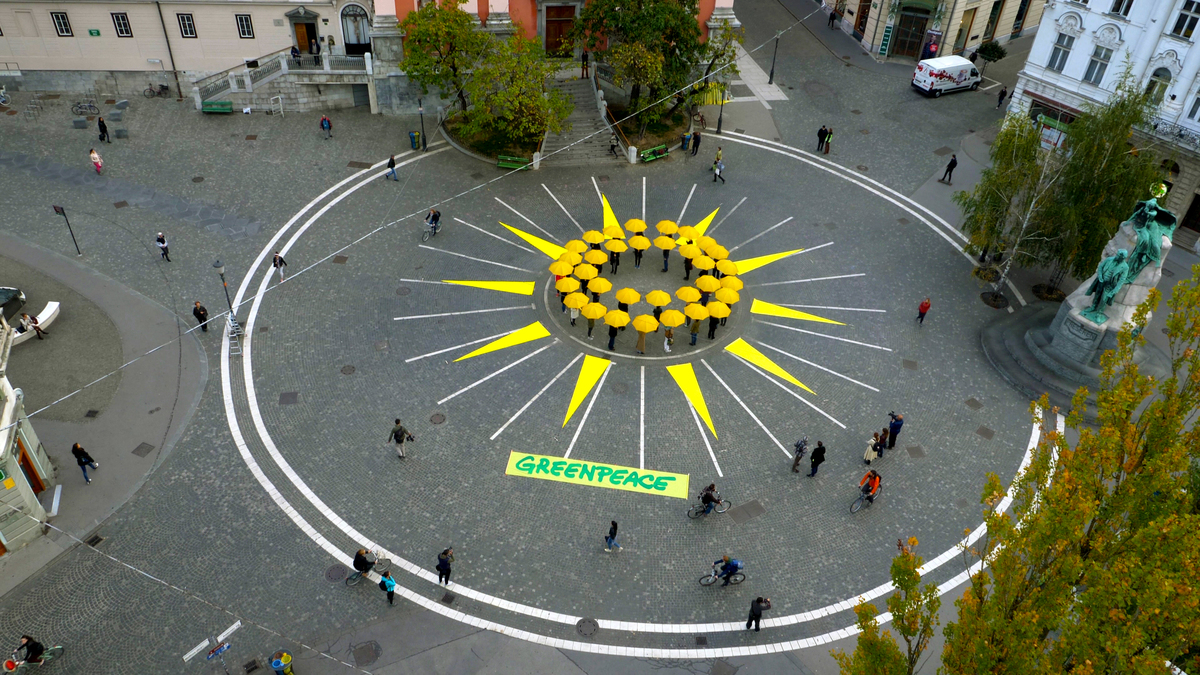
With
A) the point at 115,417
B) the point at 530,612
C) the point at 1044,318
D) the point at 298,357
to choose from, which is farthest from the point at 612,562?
the point at 1044,318

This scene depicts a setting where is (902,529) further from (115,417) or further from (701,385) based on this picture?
(115,417)

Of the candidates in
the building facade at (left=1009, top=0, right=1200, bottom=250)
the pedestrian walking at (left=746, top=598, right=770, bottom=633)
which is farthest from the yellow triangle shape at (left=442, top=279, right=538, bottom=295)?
the building facade at (left=1009, top=0, right=1200, bottom=250)

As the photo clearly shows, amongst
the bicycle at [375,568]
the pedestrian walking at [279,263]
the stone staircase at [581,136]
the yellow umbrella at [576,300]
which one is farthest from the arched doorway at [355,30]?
the bicycle at [375,568]

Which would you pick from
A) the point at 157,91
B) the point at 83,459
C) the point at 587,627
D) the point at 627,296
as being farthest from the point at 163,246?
the point at 587,627

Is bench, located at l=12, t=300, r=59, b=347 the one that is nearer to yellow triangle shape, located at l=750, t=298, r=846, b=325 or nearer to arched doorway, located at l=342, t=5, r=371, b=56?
arched doorway, located at l=342, t=5, r=371, b=56

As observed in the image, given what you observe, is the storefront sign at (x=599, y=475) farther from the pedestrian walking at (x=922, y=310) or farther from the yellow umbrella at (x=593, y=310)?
the pedestrian walking at (x=922, y=310)

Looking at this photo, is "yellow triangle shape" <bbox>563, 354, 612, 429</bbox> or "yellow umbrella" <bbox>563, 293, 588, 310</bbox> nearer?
"yellow triangle shape" <bbox>563, 354, 612, 429</bbox>
